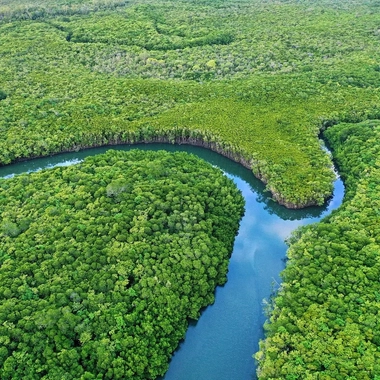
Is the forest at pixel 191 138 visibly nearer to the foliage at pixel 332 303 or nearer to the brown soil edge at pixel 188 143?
the foliage at pixel 332 303

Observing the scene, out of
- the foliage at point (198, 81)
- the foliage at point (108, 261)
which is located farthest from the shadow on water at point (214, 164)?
the foliage at point (108, 261)

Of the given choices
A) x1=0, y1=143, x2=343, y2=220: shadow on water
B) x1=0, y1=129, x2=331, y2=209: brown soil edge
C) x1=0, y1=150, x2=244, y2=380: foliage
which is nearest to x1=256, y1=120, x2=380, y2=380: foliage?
x1=0, y1=143, x2=343, y2=220: shadow on water

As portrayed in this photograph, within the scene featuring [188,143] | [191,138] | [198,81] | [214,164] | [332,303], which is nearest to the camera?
[332,303]

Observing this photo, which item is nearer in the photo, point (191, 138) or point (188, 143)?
point (191, 138)

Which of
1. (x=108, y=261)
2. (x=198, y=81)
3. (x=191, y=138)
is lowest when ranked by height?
(x=191, y=138)

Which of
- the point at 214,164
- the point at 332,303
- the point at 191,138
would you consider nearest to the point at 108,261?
the point at 332,303

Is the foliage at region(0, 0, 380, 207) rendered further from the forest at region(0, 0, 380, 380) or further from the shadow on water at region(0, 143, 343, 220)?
the shadow on water at region(0, 143, 343, 220)

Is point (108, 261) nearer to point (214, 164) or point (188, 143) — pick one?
point (214, 164)

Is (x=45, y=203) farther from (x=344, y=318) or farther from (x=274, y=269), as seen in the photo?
(x=344, y=318)
